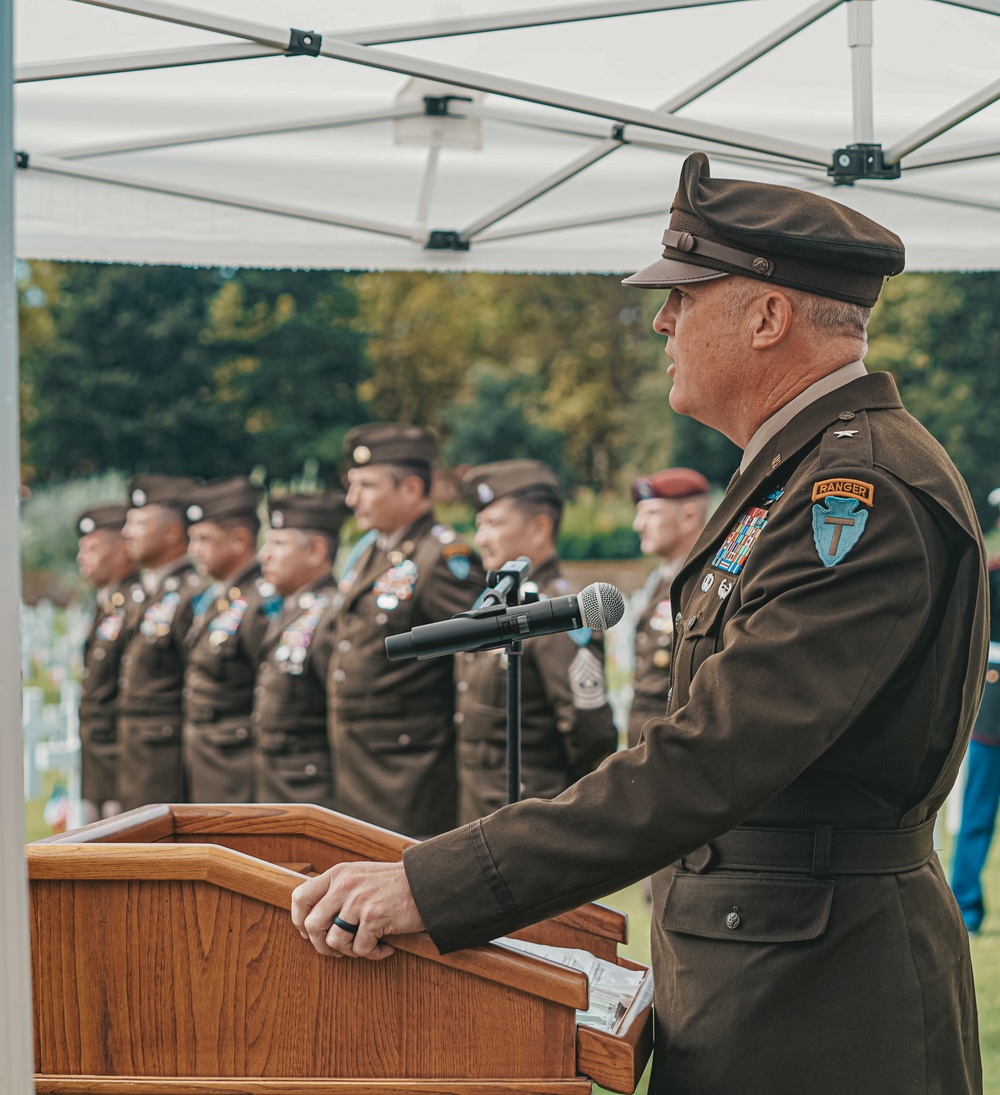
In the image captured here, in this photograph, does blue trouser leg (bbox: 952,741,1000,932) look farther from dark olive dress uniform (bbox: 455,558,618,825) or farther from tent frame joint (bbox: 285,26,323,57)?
tent frame joint (bbox: 285,26,323,57)

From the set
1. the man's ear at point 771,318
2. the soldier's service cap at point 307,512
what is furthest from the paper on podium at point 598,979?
the soldier's service cap at point 307,512

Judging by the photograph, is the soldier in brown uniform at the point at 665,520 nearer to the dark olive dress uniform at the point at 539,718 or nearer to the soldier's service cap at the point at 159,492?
the dark olive dress uniform at the point at 539,718

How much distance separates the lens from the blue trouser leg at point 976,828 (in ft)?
18.0

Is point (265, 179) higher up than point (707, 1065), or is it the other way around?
point (265, 179)

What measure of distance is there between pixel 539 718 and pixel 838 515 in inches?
142

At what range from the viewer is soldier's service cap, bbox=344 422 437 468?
5555 millimetres

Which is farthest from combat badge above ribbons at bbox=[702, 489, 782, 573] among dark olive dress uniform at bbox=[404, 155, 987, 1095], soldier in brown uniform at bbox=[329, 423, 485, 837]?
soldier in brown uniform at bbox=[329, 423, 485, 837]

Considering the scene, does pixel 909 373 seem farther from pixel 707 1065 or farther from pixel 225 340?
pixel 707 1065

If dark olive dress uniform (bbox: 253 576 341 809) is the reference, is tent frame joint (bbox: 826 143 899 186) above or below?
above

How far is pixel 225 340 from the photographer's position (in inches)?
998

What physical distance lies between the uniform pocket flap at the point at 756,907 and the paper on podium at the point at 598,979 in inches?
4.9

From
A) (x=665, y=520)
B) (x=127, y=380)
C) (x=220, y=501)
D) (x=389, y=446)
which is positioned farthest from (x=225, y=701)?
(x=127, y=380)

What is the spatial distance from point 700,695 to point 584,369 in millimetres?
26593

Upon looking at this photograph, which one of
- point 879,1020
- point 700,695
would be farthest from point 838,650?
point 879,1020
